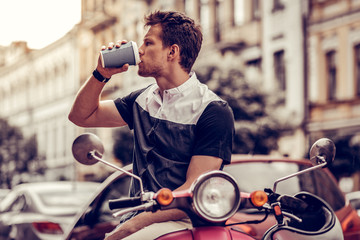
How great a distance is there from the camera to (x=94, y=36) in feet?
160

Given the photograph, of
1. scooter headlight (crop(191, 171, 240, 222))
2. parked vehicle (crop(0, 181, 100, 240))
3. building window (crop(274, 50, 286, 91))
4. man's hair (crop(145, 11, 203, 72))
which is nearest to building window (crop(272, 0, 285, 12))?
building window (crop(274, 50, 286, 91))

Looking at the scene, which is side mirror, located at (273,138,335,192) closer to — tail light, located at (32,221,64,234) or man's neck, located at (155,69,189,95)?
man's neck, located at (155,69,189,95)

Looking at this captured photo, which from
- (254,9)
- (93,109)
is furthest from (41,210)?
(254,9)

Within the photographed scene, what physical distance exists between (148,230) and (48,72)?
54.0 metres

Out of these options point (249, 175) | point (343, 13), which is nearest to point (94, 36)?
point (343, 13)

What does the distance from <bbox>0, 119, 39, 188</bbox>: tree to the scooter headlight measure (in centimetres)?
4916

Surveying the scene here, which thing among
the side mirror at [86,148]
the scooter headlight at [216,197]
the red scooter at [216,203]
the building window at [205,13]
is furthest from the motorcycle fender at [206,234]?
the building window at [205,13]

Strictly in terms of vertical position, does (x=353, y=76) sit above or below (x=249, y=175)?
above

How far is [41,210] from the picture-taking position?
9719 millimetres

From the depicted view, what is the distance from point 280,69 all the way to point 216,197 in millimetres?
25165

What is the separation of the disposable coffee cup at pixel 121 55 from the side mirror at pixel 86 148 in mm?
317

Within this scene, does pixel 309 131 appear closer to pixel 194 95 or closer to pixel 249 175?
pixel 249 175

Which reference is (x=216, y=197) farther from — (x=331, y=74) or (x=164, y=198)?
(x=331, y=74)

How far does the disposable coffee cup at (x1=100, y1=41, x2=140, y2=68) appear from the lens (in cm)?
296
